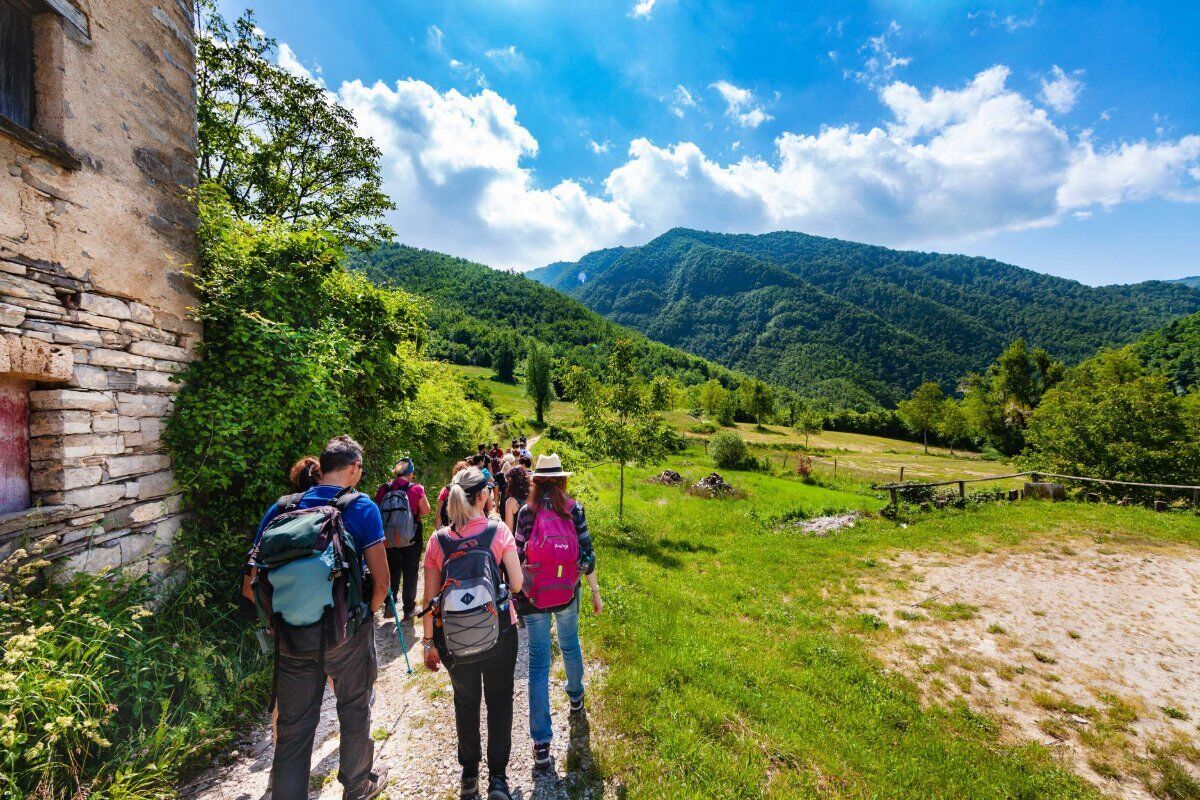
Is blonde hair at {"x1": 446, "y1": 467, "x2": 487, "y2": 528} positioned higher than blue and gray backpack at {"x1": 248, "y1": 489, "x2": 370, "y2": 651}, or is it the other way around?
blonde hair at {"x1": 446, "y1": 467, "x2": 487, "y2": 528}

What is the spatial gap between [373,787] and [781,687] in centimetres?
447

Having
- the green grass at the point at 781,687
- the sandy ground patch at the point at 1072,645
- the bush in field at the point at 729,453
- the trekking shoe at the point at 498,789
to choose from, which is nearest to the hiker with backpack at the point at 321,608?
the trekking shoe at the point at 498,789

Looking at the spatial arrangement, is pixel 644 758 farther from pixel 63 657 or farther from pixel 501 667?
pixel 63 657

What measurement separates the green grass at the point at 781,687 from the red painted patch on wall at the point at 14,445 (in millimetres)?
5505

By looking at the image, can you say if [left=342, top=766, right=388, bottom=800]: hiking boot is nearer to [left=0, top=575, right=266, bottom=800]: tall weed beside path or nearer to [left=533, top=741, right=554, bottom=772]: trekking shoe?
[left=533, top=741, right=554, bottom=772]: trekking shoe

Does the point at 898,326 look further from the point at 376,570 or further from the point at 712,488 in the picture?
the point at 376,570

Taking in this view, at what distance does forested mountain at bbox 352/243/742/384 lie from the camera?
9412 cm

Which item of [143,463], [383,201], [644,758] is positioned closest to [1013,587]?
[644,758]

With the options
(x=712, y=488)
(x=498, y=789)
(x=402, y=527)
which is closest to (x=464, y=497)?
(x=498, y=789)

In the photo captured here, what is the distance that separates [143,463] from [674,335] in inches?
7545

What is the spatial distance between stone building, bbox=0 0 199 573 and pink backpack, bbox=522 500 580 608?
3.76m

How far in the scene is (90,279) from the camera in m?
3.95

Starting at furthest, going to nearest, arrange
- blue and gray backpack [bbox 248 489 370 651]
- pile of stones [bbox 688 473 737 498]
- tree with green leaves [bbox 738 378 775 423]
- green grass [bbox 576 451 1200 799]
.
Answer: tree with green leaves [bbox 738 378 775 423] → pile of stones [bbox 688 473 737 498] → green grass [bbox 576 451 1200 799] → blue and gray backpack [bbox 248 489 370 651]

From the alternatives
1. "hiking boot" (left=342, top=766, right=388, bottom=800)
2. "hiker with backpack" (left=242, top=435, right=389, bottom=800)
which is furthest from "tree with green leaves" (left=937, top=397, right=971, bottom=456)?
"hiker with backpack" (left=242, top=435, right=389, bottom=800)
